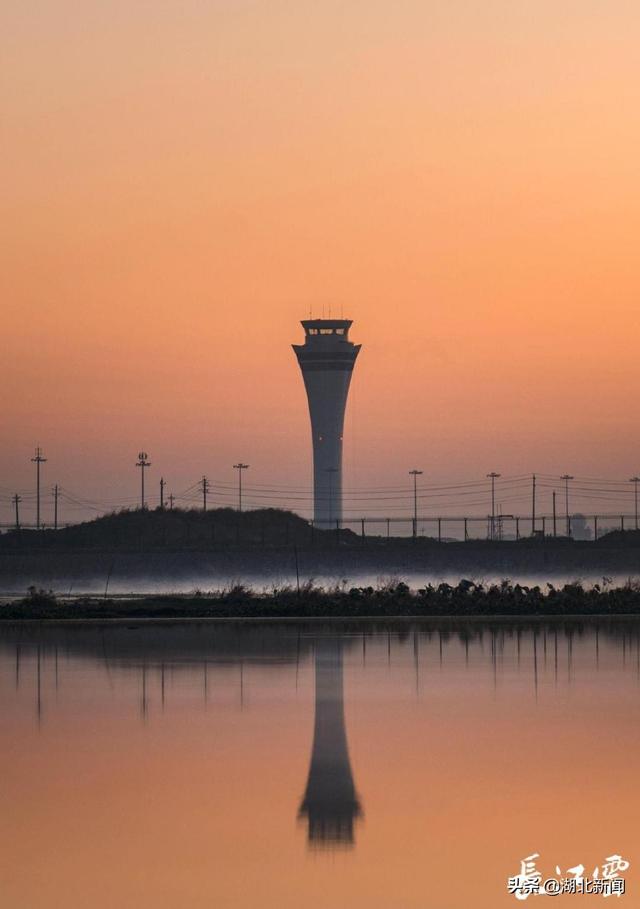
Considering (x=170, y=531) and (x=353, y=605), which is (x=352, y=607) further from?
(x=170, y=531)

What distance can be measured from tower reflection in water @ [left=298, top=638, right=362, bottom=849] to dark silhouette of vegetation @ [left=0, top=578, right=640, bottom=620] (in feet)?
98.2

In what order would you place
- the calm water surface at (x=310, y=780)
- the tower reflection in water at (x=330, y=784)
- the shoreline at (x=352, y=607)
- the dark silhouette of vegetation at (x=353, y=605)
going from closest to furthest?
the calm water surface at (x=310, y=780), the tower reflection in water at (x=330, y=784), the shoreline at (x=352, y=607), the dark silhouette of vegetation at (x=353, y=605)

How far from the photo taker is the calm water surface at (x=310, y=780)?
16.3m

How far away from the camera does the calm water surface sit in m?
16.3

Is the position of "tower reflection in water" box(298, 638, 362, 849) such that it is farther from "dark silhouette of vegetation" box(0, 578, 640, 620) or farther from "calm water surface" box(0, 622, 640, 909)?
"dark silhouette of vegetation" box(0, 578, 640, 620)

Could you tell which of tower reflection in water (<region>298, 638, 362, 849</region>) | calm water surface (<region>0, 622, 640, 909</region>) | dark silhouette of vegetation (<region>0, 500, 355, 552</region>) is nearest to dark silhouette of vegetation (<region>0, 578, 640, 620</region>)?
calm water surface (<region>0, 622, 640, 909</region>)

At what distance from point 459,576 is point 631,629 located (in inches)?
1666

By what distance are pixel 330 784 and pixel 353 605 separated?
143 feet

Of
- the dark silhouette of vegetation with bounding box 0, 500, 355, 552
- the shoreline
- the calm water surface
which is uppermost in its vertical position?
the dark silhouette of vegetation with bounding box 0, 500, 355, 552

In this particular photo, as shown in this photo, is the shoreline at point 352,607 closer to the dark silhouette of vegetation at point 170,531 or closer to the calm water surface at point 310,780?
the calm water surface at point 310,780

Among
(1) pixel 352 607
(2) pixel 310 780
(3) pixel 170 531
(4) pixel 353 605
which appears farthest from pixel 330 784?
(3) pixel 170 531

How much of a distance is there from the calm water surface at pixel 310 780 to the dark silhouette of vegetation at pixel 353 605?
2205 centimetres

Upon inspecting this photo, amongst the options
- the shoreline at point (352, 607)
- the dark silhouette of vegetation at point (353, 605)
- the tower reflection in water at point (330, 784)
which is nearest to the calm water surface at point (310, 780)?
the tower reflection in water at point (330, 784)

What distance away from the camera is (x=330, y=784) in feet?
69.8
